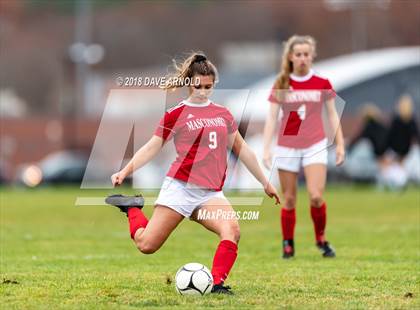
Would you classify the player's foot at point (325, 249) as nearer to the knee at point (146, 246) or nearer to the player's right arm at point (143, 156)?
the knee at point (146, 246)

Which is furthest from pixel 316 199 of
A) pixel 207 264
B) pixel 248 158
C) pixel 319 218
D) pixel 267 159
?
pixel 248 158

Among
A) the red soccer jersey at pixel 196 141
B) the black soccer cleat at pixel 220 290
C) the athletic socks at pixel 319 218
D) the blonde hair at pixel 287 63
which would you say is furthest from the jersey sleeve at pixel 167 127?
the athletic socks at pixel 319 218

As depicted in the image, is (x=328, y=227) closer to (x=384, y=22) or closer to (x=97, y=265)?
(x=97, y=265)

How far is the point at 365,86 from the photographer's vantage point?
43.3m

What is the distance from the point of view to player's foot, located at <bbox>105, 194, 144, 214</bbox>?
8.50 meters

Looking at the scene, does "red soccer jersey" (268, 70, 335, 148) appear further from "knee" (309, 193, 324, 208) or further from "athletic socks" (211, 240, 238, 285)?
"athletic socks" (211, 240, 238, 285)

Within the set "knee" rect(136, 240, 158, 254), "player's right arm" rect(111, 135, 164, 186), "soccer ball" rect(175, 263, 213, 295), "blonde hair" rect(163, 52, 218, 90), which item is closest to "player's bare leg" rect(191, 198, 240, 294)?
"soccer ball" rect(175, 263, 213, 295)

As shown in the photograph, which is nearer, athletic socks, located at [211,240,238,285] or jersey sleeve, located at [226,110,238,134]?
athletic socks, located at [211,240,238,285]

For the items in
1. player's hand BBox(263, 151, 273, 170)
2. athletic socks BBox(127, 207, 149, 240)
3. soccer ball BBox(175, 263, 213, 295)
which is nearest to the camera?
soccer ball BBox(175, 263, 213, 295)

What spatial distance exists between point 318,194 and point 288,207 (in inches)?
17.1

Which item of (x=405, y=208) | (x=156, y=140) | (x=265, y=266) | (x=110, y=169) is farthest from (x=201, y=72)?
(x=110, y=169)

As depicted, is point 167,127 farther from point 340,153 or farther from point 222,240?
point 340,153

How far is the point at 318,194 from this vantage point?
11.5 metres

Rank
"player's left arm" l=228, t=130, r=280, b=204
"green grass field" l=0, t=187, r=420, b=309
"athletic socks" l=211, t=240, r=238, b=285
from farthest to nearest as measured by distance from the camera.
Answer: "player's left arm" l=228, t=130, r=280, b=204
"athletic socks" l=211, t=240, r=238, b=285
"green grass field" l=0, t=187, r=420, b=309
